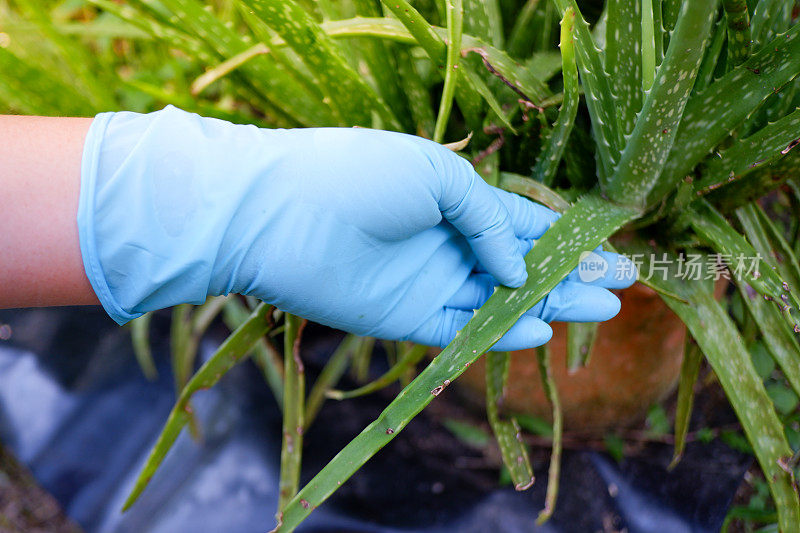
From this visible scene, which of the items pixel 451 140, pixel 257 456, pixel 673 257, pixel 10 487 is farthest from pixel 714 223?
pixel 10 487

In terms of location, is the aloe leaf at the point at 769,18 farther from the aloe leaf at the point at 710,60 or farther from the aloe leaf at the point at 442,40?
the aloe leaf at the point at 442,40

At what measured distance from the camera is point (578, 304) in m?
0.51

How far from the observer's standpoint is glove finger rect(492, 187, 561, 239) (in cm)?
51

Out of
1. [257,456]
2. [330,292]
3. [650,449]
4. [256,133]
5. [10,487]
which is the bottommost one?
[10,487]

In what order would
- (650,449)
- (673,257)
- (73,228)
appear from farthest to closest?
(650,449) < (673,257) < (73,228)

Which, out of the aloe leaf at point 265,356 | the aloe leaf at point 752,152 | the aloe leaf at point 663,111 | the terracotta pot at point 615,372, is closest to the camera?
the aloe leaf at point 663,111

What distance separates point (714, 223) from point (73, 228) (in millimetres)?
600

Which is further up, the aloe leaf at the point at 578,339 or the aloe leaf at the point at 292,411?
the aloe leaf at the point at 578,339

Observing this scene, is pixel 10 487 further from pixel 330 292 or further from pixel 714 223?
pixel 714 223

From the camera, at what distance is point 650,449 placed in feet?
2.65

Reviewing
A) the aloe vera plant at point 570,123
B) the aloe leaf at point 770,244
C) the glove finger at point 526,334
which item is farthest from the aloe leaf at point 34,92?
the aloe leaf at point 770,244

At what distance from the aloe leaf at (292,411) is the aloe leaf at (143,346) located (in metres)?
0.41

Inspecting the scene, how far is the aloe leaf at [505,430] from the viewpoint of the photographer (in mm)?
534

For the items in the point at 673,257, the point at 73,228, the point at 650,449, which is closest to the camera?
the point at 73,228
